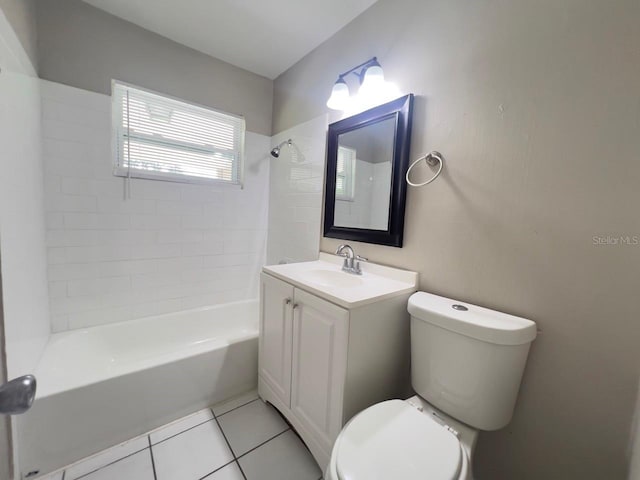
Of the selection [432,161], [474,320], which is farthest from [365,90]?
[474,320]

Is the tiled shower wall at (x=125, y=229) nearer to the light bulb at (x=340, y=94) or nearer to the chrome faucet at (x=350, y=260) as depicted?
the light bulb at (x=340, y=94)

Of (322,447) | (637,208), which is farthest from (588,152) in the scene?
(322,447)

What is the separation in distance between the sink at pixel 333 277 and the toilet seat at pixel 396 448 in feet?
2.12

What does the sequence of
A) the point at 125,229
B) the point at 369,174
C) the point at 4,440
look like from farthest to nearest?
the point at 125,229
the point at 369,174
the point at 4,440

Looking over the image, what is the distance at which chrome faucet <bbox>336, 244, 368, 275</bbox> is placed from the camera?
152 cm

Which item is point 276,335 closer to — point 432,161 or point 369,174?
point 369,174

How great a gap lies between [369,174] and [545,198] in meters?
0.84

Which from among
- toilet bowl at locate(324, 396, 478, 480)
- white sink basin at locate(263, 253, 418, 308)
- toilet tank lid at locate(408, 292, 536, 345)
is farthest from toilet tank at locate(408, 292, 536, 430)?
white sink basin at locate(263, 253, 418, 308)

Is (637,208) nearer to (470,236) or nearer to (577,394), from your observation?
(470,236)

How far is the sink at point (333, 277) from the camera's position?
1.43 metres

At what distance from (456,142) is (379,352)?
101 cm

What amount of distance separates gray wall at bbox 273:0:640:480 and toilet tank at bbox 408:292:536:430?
133 mm

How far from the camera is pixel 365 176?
155 centimetres

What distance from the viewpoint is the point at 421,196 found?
1.28 metres
